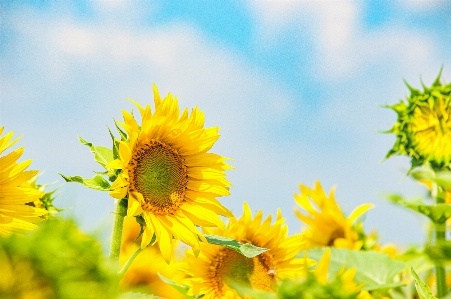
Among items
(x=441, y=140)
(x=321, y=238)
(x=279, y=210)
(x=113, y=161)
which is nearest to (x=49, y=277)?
(x=113, y=161)

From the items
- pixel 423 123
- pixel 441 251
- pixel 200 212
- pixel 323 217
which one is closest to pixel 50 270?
pixel 441 251

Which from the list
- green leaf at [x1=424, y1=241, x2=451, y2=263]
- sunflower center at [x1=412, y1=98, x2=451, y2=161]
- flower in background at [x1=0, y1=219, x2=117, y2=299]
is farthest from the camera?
sunflower center at [x1=412, y1=98, x2=451, y2=161]

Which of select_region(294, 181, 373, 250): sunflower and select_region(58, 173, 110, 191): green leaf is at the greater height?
select_region(294, 181, 373, 250): sunflower

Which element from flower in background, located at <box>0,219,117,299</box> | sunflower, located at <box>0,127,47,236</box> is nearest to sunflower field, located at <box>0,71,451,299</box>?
sunflower, located at <box>0,127,47,236</box>

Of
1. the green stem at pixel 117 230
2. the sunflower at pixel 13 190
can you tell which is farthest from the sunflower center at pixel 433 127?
the sunflower at pixel 13 190

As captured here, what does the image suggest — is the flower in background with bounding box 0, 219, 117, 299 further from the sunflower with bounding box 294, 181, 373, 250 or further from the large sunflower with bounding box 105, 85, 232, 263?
the sunflower with bounding box 294, 181, 373, 250

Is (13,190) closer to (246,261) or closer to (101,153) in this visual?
(101,153)

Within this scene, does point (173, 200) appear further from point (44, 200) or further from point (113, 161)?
point (44, 200)
